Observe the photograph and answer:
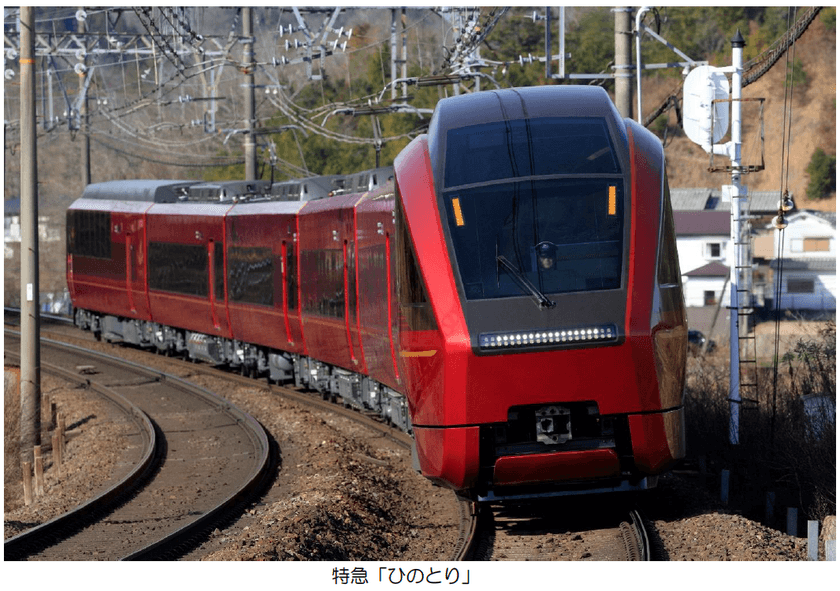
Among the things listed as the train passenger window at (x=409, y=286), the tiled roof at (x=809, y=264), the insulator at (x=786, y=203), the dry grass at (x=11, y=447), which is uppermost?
the insulator at (x=786, y=203)

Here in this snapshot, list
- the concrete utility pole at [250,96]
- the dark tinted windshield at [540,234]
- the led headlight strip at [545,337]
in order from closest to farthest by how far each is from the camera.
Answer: the led headlight strip at [545,337], the dark tinted windshield at [540,234], the concrete utility pole at [250,96]

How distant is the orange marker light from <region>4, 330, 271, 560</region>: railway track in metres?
3.91

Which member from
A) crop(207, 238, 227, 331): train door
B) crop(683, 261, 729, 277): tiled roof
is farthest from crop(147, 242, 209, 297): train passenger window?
crop(683, 261, 729, 277): tiled roof

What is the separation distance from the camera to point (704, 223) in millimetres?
61844

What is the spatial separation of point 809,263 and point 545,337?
5410 centimetres

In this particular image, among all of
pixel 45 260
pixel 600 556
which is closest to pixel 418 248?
pixel 600 556

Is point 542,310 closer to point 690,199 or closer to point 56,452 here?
point 56,452

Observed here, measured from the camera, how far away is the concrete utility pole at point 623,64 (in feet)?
49.9

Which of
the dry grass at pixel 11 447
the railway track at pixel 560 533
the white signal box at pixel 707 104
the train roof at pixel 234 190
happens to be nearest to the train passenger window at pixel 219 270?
the train roof at pixel 234 190

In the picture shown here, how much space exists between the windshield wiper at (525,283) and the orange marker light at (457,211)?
42cm

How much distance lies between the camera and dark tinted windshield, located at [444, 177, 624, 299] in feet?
30.4

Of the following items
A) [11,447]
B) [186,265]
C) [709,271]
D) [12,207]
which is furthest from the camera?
[12,207]

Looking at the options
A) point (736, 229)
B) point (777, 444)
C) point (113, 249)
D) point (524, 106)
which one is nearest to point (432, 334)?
point (524, 106)

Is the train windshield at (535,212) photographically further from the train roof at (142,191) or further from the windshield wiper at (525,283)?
the train roof at (142,191)
